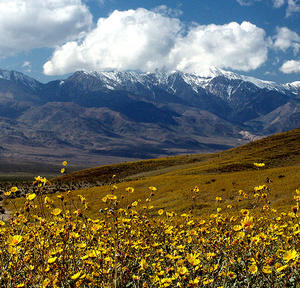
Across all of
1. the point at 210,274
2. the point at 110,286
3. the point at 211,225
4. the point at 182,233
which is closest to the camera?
the point at 110,286

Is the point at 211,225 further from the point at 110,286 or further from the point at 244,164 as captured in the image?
the point at 244,164

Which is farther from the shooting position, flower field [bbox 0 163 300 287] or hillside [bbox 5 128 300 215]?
hillside [bbox 5 128 300 215]

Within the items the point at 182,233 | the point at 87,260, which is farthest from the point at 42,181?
the point at 182,233

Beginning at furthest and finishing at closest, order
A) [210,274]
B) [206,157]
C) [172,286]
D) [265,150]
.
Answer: [206,157]
[265,150]
[210,274]
[172,286]

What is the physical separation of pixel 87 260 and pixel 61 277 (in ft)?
3.28

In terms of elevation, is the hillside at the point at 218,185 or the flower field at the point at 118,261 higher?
the flower field at the point at 118,261

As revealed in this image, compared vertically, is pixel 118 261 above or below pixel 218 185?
above

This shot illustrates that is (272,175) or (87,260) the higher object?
(87,260)

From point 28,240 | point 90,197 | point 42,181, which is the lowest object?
point 90,197

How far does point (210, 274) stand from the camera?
441cm

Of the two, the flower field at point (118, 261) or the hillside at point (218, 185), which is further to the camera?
the hillside at point (218, 185)

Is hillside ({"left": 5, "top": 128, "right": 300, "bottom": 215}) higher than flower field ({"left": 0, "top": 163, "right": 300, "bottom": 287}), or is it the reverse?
flower field ({"left": 0, "top": 163, "right": 300, "bottom": 287})

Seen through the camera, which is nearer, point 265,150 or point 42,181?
point 42,181

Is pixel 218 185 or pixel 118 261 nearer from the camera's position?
pixel 118 261
